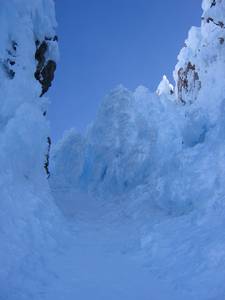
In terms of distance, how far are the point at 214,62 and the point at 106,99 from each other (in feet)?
46.6

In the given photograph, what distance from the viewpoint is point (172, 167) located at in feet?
77.3

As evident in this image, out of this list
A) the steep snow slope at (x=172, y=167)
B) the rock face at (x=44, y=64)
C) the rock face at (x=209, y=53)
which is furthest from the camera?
the rock face at (x=209, y=53)

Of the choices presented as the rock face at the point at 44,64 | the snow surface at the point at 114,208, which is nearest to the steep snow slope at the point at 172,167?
the snow surface at the point at 114,208

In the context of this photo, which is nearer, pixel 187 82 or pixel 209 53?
pixel 209 53

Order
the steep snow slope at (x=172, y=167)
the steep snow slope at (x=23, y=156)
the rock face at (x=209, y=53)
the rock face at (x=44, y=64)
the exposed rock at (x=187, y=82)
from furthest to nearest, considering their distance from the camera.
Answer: the exposed rock at (x=187, y=82) → the rock face at (x=209, y=53) → the rock face at (x=44, y=64) → the steep snow slope at (x=172, y=167) → the steep snow slope at (x=23, y=156)

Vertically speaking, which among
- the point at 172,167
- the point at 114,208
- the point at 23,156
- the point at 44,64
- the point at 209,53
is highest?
the point at 209,53

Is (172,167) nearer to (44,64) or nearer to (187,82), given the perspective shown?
(44,64)

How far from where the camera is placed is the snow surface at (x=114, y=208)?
12.0m

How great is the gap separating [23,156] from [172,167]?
9343mm

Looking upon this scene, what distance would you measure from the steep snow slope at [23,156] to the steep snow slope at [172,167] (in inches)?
133

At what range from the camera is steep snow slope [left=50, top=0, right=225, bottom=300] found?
1356 cm

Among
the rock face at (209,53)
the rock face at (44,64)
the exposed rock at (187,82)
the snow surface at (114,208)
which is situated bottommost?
the snow surface at (114,208)

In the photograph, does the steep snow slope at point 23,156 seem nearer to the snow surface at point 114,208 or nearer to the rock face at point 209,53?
the snow surface at point 114,208

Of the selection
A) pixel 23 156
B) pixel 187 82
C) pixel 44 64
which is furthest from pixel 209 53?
pixel 23 156
